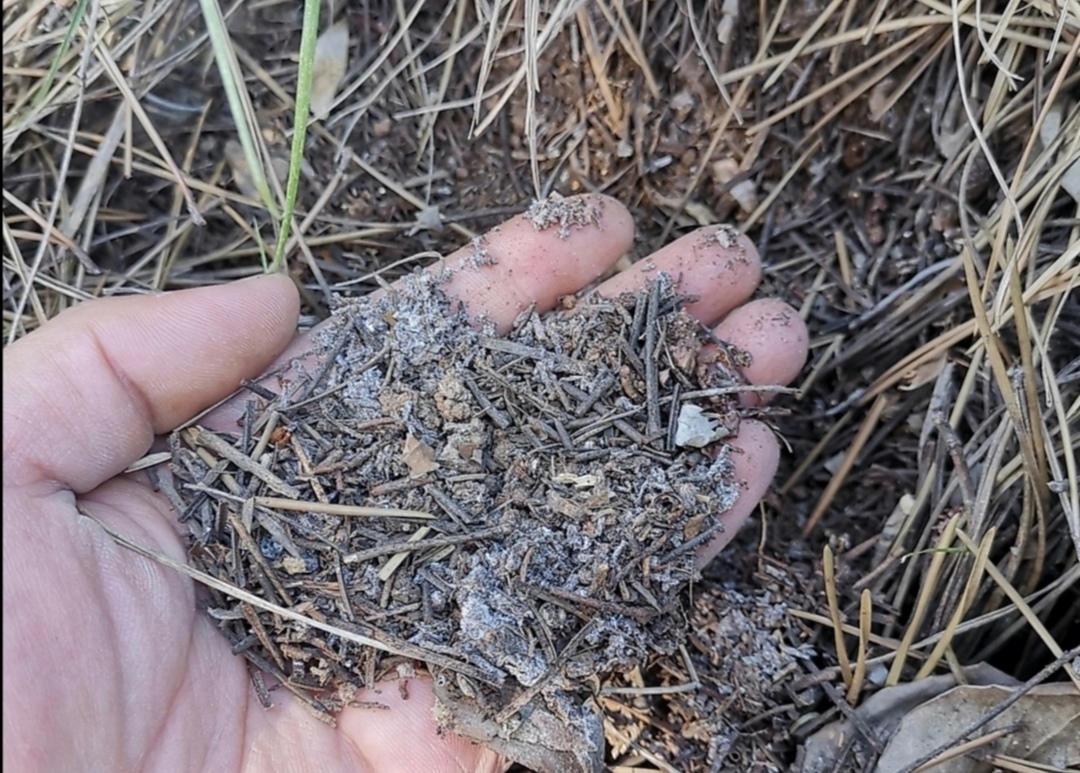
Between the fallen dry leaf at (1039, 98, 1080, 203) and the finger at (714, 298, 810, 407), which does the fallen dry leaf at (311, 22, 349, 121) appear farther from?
the fallen dry leaf at (1039, 98, 1080, 203)

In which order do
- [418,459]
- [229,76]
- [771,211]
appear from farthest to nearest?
1. [771,211]
2. [418,459]
3. [229,76]

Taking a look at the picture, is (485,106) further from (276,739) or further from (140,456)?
(276,739)

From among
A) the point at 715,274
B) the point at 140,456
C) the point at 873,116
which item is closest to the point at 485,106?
the point at 715,274

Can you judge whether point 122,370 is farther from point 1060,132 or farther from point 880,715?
point 1060,132

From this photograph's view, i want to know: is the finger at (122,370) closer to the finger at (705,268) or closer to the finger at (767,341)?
the finger at (705,268)

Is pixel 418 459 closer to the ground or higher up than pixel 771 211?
closer to the ground

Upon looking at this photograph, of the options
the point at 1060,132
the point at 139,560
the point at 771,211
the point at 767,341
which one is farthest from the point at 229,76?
the point at 1060,132

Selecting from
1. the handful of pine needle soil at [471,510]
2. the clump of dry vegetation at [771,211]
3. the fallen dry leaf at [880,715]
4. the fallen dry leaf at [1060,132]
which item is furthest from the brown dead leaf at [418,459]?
the fallen dry leaf at [1060,132]

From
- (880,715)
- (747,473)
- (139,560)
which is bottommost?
(880,715)
